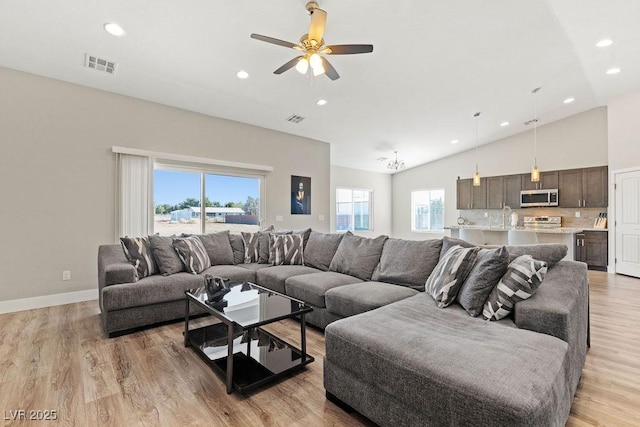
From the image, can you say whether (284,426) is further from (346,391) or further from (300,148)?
(300,148)

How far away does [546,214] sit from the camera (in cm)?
688

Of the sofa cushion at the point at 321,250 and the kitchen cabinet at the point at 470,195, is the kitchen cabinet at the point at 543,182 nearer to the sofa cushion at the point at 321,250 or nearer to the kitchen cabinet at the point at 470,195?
the kitchen cabinet at the point at 470,195

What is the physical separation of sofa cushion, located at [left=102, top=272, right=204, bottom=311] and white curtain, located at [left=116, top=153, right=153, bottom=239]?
1447mm

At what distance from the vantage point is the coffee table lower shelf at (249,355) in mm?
1996

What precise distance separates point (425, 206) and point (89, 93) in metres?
8.15

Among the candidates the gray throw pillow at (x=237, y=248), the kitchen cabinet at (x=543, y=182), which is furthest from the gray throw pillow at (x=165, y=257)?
the kitchen cabinet at (x=543, y=182)

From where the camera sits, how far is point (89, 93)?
3.94 metres

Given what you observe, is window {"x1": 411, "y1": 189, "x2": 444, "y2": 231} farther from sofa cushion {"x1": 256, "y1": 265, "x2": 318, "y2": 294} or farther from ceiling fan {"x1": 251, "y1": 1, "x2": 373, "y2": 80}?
ceiling fan {"x1": 251, "y1": 1, "x2": 373, "y2": 80}

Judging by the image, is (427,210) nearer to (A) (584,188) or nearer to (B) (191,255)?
(A) (584,188)

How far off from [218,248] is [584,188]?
726 cm

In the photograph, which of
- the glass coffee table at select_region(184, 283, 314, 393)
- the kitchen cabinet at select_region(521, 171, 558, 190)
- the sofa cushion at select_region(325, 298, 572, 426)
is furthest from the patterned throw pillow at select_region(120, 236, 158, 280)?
the kitchen cabinet at select_region(521, 171, 558, 190)

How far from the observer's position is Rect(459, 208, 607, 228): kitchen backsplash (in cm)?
631

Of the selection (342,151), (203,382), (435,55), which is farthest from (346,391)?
(342,151)

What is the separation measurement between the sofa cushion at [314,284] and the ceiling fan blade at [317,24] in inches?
87.9
